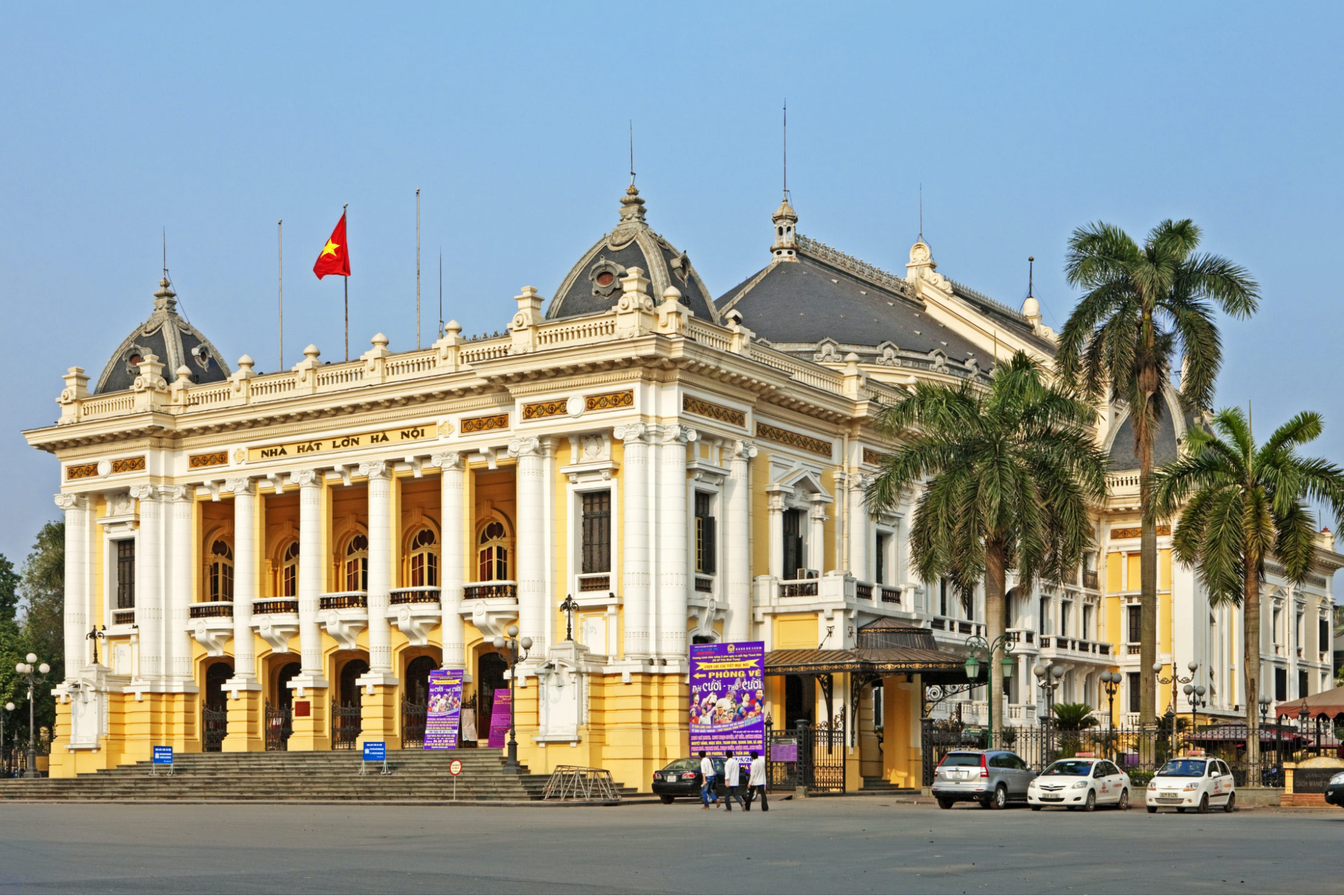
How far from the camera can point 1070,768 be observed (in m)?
40.7

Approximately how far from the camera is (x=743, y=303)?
75875 mm

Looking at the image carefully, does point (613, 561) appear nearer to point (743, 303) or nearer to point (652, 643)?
point (652, 643)

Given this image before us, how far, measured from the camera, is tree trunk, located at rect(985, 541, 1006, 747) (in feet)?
148

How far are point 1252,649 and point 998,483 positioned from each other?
8.18 m

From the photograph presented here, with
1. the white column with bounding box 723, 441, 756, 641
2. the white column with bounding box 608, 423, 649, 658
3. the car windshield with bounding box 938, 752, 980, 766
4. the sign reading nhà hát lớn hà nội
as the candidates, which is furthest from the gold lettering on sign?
the car windshield with bounding box 938, 752, 980, 766

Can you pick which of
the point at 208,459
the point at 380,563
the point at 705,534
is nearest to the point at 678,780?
the point at 705,534

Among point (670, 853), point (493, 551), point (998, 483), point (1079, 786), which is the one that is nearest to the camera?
point (670, 853)

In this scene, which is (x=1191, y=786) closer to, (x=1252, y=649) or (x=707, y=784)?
(x=1252, y=649)

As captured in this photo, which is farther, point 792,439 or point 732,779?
point 792,439

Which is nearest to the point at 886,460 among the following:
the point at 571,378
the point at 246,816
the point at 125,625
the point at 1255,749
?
the point at 571,378

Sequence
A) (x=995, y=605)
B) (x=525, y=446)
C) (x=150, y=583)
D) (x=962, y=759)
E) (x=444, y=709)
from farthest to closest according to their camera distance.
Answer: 1. (x=150, y=583)
2. (x=525, y=446)
3. (x=444, y=709)
4. (x=995, y=605)
5. (x=962, y=759)

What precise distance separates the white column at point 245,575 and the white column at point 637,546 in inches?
570

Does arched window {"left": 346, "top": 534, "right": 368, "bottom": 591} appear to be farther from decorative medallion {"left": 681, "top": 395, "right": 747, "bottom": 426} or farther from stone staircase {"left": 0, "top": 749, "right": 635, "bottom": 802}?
decorative medallion {"left": 681, "top": 395, "right": 747, "bottom": 426}

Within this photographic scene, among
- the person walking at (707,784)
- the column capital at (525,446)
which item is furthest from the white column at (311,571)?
the person walking at (707,784)
